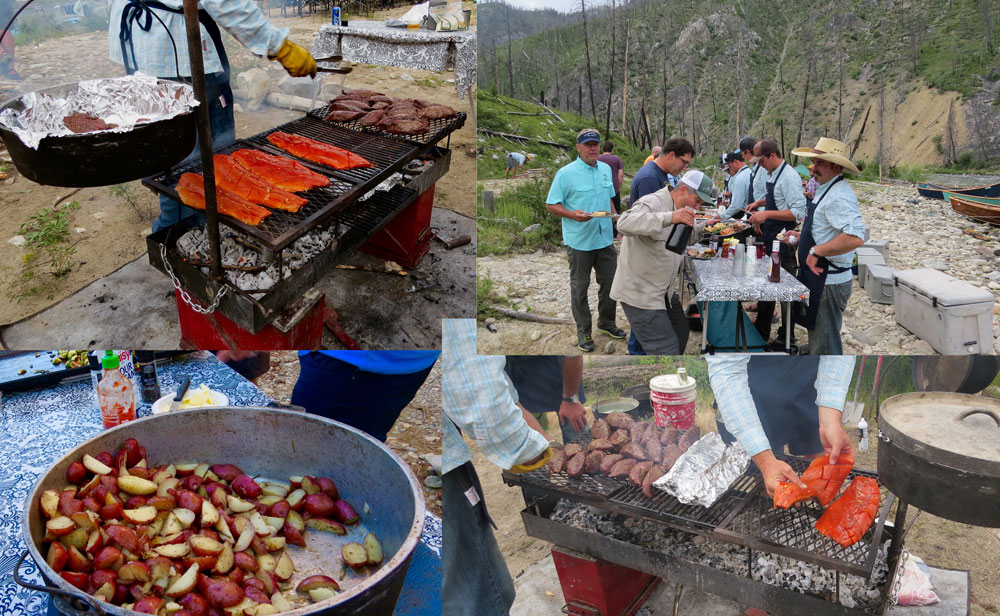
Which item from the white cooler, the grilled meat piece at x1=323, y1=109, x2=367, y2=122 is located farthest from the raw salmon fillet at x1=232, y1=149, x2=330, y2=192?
the white cooler

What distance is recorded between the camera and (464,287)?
19.1 feet

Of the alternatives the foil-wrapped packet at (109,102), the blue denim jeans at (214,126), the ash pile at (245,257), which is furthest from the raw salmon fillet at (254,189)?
the foil-wrapped packet at (109,102)

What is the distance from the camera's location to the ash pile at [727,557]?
8.04 feet

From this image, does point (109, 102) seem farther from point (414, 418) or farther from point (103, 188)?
Result: point (103, 188)

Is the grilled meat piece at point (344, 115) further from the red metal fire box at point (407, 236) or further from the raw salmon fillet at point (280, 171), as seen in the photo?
the raw salmon fillet at point (280, 171)

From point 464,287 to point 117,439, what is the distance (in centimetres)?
341

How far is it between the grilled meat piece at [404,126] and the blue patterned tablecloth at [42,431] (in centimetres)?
223

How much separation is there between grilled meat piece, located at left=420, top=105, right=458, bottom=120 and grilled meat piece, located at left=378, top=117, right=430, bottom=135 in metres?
0.16

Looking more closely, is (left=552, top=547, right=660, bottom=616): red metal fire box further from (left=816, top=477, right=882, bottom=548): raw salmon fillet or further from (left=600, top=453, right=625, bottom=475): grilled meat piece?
(left=816, top=477, right=882, bottom=548): raw salmon fillet

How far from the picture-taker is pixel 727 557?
2.68 metres

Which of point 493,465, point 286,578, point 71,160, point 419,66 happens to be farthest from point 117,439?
point 419,66

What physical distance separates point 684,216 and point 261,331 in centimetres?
263

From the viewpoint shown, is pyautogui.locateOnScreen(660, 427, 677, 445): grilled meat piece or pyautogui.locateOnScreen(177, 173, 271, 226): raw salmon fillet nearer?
pyautogui.locateOnScreen(660, 427, 677, 445): grilled meat piece

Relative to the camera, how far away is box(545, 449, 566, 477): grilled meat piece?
2834 millimetres
